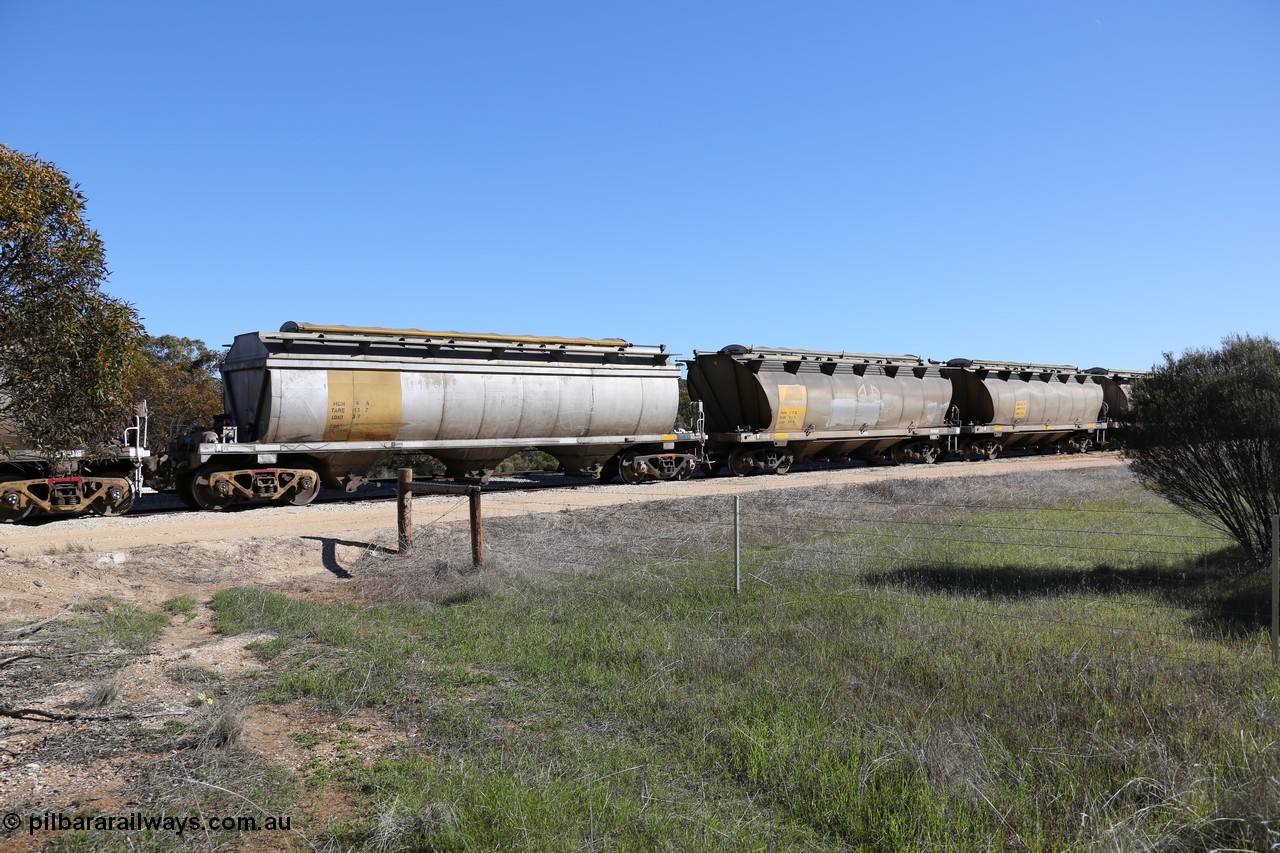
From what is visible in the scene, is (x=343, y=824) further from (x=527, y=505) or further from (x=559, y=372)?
(x=559, y=372)

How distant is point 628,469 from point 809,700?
18.5m

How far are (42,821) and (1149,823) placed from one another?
19.5ft

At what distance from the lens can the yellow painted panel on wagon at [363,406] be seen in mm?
18875

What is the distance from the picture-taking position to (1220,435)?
11.1m

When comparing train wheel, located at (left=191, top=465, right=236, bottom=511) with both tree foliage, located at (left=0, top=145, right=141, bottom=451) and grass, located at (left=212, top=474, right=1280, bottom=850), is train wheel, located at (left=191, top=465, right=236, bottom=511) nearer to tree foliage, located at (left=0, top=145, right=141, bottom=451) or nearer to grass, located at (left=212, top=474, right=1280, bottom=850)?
grass, located at (left=212, top=474, right=1280, bottom=850)

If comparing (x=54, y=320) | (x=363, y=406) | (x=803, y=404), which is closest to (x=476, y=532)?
(x=54, y=320)

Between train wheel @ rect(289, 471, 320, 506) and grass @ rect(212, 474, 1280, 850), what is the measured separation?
8.08m

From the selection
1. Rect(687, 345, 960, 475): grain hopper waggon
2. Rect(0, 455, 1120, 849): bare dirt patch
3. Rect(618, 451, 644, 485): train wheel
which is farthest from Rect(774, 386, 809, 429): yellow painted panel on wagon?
Rect(0, 455, 1120, 849): bare dirt patch

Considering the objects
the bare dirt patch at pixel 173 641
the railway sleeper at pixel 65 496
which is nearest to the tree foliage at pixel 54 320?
the bare dirt patch at pixel 173 641

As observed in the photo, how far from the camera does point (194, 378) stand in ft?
139

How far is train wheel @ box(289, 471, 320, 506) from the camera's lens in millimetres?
19281

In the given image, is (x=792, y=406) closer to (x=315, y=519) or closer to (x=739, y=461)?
(x=739, y=461)

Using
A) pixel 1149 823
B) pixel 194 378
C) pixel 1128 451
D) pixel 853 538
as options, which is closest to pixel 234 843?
pixel 1149 823

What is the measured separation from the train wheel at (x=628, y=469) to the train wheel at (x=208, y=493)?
10.6 meters
